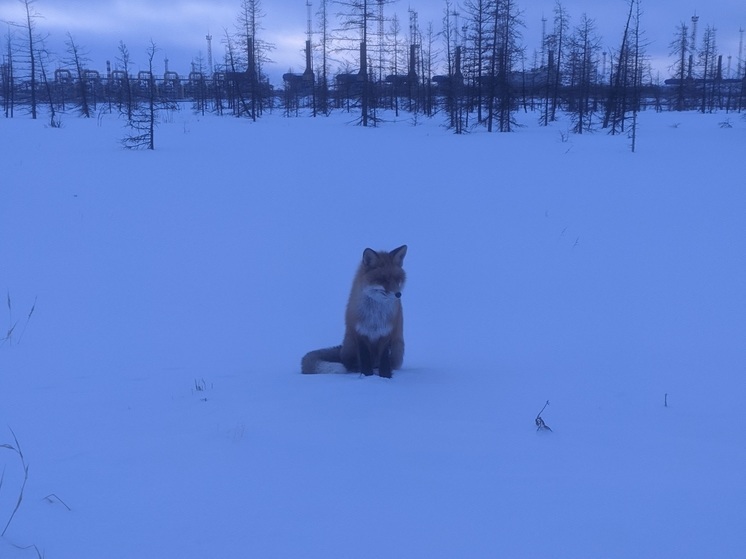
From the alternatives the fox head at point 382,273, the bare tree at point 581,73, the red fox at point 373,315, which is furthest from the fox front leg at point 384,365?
the bare tree at point 581,73

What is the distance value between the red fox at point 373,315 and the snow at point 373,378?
1.33ft

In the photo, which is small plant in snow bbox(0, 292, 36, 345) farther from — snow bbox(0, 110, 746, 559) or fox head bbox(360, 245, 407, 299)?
fox head bbox(360, 245, 407, 299)

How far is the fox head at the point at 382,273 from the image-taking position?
20.5ft

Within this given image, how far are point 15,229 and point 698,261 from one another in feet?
44.9

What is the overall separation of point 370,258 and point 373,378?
1.22 m

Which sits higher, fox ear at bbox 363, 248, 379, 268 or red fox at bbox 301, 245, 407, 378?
fox ear at bbox 363, 248, 379, 268

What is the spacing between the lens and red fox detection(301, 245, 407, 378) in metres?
6.32

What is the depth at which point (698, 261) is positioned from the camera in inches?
465

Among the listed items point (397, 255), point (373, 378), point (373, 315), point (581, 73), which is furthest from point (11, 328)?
point (581, 73)

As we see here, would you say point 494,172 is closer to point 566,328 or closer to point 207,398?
point 566,328

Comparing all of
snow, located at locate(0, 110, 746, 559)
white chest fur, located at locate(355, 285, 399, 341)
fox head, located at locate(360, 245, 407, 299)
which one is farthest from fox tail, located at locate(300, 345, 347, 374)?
fox head, located at locate(360, 245, 407, 299)

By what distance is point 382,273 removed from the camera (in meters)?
6.33

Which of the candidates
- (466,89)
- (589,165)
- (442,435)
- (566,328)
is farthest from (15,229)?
(466,89)

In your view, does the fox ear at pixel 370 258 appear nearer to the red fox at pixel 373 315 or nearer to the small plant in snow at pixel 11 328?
the red fox at pixel 373 315
